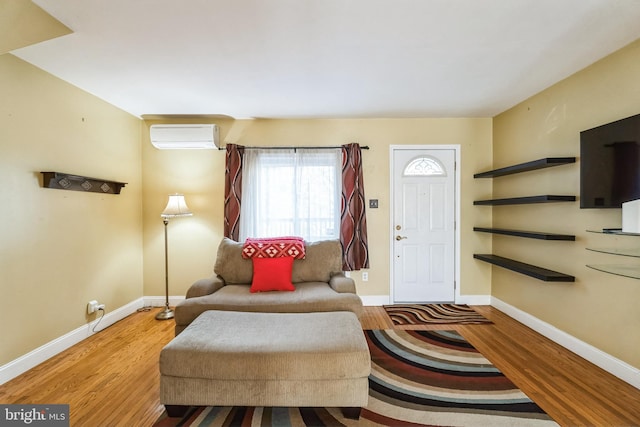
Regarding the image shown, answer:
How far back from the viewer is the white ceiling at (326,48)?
5.36 ft

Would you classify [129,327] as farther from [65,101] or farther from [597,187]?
[597,187]

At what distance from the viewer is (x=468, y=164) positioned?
3617mm

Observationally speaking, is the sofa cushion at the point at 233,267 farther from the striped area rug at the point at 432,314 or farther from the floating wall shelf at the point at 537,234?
the floating wall shelf at the point at 537,234

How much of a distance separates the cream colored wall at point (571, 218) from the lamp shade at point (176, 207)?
151 inches

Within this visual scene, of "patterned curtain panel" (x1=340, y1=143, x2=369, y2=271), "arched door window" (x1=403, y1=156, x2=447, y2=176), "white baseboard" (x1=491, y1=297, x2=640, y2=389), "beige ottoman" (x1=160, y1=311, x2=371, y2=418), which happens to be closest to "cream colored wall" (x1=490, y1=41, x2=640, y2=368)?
"white baseboard" (x1=491, y1=297, x2=640, y2=389)

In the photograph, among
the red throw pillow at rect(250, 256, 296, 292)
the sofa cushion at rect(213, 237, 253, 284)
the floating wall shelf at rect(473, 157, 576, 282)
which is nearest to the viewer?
the floating wall shelf at rect(473, 157, 576, 282)

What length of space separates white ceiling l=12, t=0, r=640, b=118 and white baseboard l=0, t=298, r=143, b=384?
92.1 inches

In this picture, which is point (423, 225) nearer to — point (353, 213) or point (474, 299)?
point (353, 213)

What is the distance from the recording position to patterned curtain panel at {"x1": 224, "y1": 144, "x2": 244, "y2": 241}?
11.4ft

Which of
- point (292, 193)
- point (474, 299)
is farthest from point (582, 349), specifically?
point (292, 193)

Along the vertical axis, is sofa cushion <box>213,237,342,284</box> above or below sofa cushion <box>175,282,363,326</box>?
above

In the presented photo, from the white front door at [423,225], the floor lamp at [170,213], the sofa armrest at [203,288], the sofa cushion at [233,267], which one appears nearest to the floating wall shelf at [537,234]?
the white front door at [423,225]

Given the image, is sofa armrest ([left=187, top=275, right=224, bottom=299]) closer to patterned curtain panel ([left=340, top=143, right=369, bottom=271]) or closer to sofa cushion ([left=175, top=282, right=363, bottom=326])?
sofa cushion ([left=175, top=282, right=363, bottom=326])

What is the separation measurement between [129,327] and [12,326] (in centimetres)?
100
